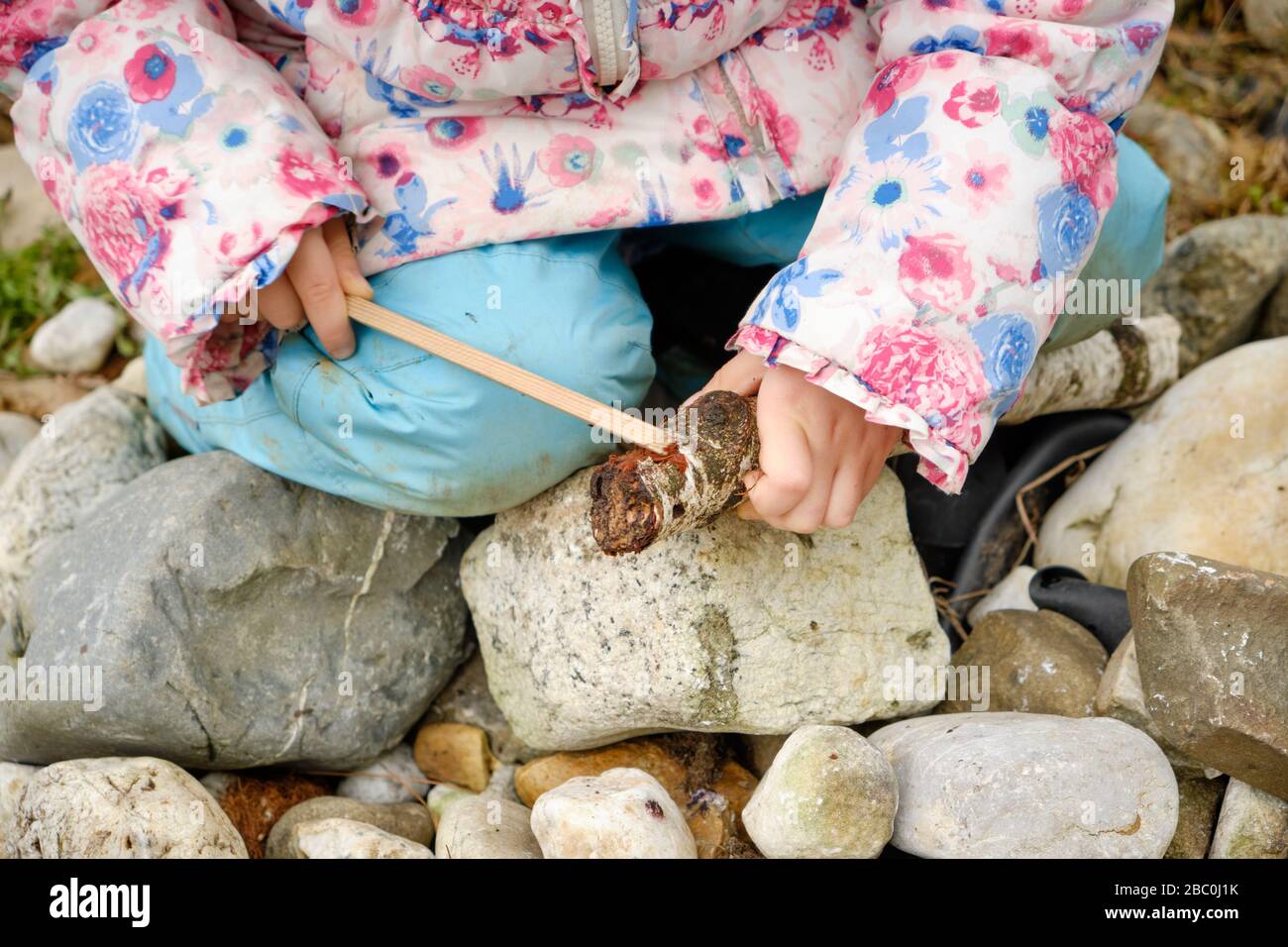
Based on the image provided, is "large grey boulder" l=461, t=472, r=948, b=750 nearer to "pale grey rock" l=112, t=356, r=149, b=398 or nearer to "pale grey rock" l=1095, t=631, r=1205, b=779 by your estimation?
"pale grey rock" l=1095, t=631, r=1205, b=779

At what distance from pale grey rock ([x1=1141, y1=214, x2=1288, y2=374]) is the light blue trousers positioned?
120 centimetres

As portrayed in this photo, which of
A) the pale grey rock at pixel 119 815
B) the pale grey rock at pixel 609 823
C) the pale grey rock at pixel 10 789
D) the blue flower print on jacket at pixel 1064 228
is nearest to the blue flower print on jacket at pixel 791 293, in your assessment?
the blue flower print on jacket at pixel 1064 228

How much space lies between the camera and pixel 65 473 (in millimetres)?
2391

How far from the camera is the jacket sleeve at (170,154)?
171cm

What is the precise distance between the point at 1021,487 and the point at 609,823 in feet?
4.13

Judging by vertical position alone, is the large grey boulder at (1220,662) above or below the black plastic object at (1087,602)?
above

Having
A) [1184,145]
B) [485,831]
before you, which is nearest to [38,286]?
[485,831]

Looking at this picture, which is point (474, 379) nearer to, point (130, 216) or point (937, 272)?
point (130, 216)

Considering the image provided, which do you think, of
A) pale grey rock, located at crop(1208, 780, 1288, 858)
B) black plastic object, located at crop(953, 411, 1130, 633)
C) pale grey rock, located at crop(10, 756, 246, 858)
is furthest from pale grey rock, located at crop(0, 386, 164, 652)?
pale grey rock, located at crop(1208, 780, 1288, 858)

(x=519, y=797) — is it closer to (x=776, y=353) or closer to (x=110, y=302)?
(x=776, y=353)

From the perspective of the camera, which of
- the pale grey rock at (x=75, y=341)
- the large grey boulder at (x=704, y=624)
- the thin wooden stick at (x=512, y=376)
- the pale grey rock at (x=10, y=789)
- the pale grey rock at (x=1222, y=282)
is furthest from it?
the pale grey rock at (x=75, y=341)

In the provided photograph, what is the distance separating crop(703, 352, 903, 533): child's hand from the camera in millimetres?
1575

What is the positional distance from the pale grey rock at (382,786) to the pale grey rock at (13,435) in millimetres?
1210

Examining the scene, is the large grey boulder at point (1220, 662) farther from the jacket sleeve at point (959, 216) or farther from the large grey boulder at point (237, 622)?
the large grey boulder at point (237, 622)
